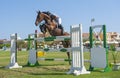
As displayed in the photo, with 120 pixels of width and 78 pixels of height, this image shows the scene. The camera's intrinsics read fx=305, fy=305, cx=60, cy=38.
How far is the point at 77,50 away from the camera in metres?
10.3

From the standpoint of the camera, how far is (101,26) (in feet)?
35.4

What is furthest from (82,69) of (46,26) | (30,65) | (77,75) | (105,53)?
(46,26)

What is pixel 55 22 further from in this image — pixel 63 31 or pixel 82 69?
pixel 82 69

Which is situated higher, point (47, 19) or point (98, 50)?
point (47, 19)

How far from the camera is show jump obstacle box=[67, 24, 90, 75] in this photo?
1012 centimetres

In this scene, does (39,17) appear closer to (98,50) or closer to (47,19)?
(47,19)

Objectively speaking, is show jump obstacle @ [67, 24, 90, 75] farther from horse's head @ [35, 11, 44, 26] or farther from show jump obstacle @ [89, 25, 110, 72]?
horse's head @ [35, 11, 44, 26]

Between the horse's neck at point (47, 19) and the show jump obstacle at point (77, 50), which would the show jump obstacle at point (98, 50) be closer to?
the show jump obstacle at point (77, 50)

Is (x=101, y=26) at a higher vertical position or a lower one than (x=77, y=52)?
higher

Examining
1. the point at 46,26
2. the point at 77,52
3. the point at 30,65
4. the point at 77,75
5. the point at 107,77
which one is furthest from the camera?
the point at 46,26

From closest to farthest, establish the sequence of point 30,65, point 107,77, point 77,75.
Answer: point 107,77 → point 77,75 → point 30,65

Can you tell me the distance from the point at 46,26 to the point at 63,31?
912 millimetres

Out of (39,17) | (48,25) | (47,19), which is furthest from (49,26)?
(39,17)

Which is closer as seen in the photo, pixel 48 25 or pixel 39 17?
pixel 48 25
